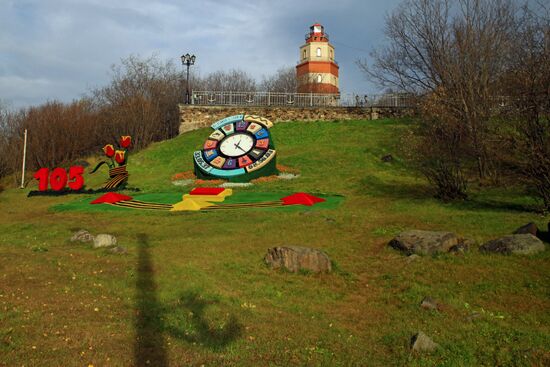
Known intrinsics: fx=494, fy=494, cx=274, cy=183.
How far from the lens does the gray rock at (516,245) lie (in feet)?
29.8

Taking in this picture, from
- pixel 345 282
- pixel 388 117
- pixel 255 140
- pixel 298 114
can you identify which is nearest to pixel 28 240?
pixel 345 282

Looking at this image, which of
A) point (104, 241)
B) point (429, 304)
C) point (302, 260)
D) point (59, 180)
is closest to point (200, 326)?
point (302, 260)

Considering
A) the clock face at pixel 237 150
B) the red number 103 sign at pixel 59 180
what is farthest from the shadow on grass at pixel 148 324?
the red number 103 sign at pixel 59 180

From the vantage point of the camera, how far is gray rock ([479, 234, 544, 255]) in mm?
9070

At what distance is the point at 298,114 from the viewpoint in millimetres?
34688

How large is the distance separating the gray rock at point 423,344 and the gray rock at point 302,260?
11.2ft

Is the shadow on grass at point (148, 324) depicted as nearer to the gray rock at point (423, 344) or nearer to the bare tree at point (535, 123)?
the gray rock at point (423, 344)

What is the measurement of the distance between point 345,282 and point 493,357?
11.0ft

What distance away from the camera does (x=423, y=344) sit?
5578mm

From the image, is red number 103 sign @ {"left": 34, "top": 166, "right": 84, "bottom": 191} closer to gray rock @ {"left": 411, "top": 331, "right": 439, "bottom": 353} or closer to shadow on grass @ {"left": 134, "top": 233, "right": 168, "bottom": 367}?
shadow on grass @ {"left": 134, "top": 233, "right": 168, "bottom": 367}

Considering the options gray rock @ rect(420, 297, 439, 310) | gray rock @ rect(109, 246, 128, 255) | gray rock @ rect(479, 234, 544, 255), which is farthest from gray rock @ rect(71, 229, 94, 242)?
gray rock @ rect(479, 234, 544, 255)

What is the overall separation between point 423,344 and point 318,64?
5949 centimetres

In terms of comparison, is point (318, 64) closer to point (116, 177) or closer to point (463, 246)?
point (116, 177)

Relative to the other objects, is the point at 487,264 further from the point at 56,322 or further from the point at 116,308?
the point at 56,322
